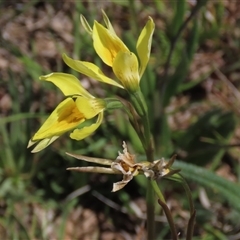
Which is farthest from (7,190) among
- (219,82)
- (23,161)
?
(219,82)

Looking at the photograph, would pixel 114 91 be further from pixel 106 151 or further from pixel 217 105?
pixel 217 105

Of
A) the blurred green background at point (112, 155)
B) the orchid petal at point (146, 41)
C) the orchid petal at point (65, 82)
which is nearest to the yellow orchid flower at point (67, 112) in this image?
the orchid petal at point (65, 82)

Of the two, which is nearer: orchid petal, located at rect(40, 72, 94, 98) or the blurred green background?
orchid petal, located at rect(40, 72, 94, 98)

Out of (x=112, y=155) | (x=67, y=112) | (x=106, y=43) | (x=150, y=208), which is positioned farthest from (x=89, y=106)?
(x=112, y=155)

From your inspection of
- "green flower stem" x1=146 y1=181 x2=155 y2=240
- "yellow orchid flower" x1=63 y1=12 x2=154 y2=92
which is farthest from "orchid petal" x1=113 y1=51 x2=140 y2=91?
"green flower stem" x1=146 y1=181 x2=155 y2=240

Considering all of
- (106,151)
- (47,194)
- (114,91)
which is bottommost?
(47,194)

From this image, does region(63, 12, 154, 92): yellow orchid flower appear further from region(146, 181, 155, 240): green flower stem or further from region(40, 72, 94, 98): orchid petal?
region(146, 181, 155, 240): green flower stem

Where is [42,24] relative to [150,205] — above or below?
above

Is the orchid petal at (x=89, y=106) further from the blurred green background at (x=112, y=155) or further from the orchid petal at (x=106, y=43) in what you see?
the blurred green background at (x=112, y=155)
